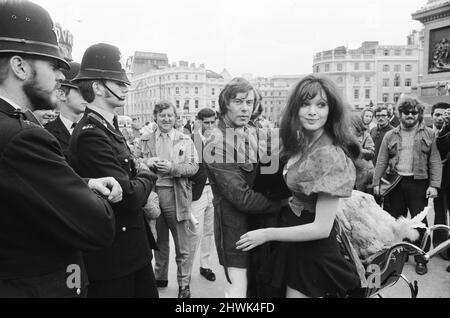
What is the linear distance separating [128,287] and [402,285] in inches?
138

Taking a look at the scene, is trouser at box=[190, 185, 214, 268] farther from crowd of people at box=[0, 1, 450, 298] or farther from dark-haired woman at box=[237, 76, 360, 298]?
dark-haired woman at box=[237, 76, 360, 298]

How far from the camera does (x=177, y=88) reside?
101875 mm

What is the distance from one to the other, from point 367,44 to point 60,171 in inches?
4114

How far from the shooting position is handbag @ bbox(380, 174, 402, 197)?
5359mm

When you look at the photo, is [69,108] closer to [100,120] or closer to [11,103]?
[100,120]

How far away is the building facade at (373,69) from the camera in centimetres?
8612

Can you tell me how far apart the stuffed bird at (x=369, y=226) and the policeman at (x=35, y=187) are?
1556 millimetres

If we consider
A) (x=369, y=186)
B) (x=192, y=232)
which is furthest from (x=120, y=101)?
(x=369, y=186)

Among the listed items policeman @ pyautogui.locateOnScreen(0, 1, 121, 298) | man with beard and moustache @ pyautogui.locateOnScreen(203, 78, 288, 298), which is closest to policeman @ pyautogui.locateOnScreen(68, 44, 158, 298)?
man with beard and moustache @ pyautogui.locateOnScreen(203, 78, 288, 298)

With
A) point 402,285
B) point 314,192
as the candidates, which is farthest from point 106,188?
point 402,285

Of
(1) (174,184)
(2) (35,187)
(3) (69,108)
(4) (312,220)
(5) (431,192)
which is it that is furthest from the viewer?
(5) (431,192)

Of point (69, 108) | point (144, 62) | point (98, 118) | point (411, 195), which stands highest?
point (144, 62)

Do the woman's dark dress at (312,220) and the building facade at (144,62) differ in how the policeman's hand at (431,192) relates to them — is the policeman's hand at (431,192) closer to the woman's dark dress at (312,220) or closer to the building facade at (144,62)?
the woman's dark dress at (312,220)
